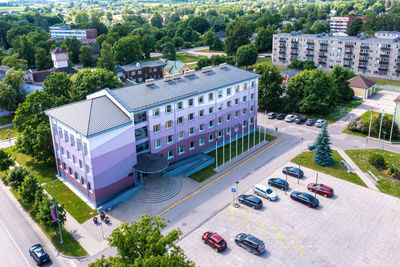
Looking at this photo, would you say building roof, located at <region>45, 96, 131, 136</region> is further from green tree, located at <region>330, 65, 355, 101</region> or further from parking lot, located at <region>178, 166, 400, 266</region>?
green tree, located at <region>330, 65, 355, 101</region>

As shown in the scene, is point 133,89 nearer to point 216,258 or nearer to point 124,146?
point 124,146

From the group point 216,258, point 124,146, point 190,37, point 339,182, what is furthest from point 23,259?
point 190,37

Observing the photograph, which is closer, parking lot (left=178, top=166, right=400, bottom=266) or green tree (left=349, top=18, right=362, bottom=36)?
parking lot (left=178, top=166, right=400, bottom=266)

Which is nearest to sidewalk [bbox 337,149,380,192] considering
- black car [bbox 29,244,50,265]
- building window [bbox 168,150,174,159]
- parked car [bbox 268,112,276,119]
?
parked car [bbox 268,112,276,119]

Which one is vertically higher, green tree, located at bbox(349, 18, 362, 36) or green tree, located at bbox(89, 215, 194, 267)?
green tree, located at bbox(349, 18, 362, 36)

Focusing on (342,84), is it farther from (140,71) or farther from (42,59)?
(42,59)

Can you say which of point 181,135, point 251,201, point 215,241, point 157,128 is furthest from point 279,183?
point 157,128
